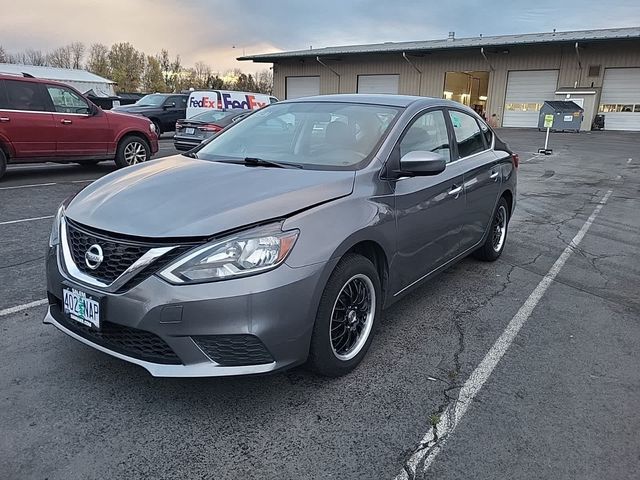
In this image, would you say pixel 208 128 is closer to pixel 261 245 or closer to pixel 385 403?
pixel 261 245

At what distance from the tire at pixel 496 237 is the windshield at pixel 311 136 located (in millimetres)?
2073

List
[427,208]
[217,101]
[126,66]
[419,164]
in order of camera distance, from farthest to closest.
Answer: [126,66]
[217,101]
[427,208]
[419,164]

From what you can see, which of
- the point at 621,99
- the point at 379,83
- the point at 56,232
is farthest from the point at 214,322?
the point at 379,83

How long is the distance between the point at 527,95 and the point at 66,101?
1177 inches

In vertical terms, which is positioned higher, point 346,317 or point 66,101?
point 66,101

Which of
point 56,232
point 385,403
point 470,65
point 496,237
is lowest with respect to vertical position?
point 385,403

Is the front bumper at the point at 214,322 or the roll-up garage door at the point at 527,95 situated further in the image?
the roll-up garage door at the point at 527,95

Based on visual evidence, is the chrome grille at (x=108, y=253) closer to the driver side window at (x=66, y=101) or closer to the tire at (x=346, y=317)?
the tire at (x=346, y=317)

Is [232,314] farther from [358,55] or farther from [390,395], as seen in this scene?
[358,55]

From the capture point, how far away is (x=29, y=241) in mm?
5680

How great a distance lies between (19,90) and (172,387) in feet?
28.6

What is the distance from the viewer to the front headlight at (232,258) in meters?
2.39

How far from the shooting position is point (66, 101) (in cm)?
991

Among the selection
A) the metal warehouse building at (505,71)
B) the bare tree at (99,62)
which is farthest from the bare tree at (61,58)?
the metal warehouse building at (505,71)
